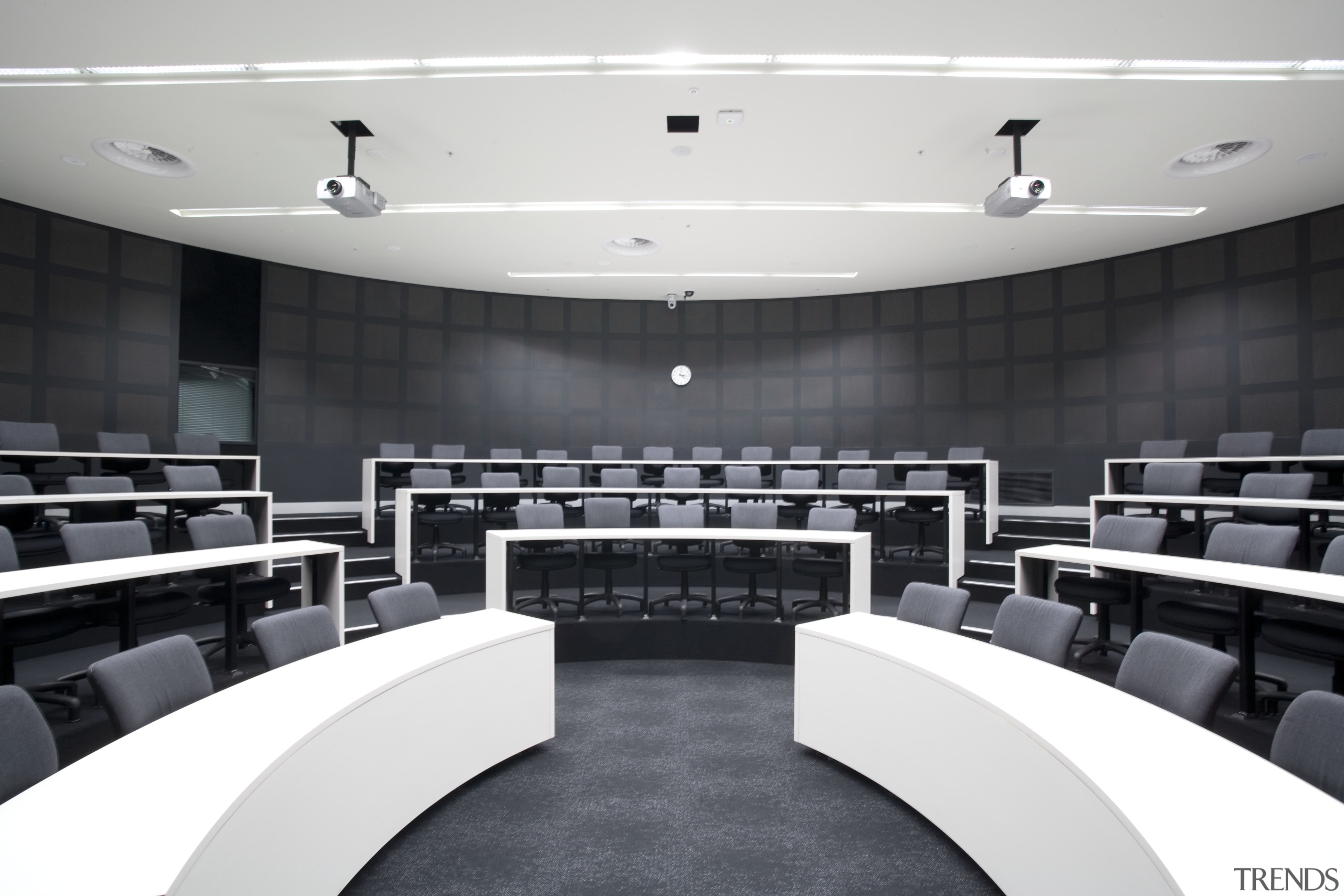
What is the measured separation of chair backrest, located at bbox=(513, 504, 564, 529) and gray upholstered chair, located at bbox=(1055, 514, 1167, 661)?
372cm

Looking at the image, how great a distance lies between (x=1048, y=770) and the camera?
1.77 metres

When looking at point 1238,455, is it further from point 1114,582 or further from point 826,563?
point 826,563

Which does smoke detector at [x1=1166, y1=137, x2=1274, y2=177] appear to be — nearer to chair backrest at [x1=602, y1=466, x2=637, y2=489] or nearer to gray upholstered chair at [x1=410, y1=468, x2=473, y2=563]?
chair backrest at [x1=602, y1=466, x2=637, y2=489]

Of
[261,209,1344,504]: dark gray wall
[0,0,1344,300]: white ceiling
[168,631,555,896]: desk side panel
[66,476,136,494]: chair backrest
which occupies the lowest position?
[168,631,555,896]: desk side panel

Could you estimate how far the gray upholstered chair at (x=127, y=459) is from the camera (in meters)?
6.18

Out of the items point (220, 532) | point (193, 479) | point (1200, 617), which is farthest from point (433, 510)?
point (1200, 617)

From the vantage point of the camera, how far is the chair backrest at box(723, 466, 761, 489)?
698 centimetres

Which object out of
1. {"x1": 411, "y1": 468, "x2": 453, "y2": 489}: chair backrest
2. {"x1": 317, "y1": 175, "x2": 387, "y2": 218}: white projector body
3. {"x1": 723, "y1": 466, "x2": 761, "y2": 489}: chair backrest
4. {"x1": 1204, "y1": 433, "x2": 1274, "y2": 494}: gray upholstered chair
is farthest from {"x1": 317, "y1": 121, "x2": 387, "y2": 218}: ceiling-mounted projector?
{"x1": 1204, "y1": 433, "x2": 1274, "y2": 494}: gray upholstered chair

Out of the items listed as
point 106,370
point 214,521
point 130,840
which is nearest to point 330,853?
point 130,840

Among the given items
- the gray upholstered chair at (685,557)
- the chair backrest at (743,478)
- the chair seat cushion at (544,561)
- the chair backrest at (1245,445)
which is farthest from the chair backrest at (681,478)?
the chair backrest at (1245,445)

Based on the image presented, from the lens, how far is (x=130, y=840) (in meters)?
1.24

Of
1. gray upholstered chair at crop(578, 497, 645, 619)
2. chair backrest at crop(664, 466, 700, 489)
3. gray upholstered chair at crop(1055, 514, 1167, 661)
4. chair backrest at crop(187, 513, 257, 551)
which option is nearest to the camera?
gray upholstered chair at crop(1055, 514, 1167, 661)

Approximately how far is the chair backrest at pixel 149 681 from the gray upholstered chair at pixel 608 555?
3.00 m

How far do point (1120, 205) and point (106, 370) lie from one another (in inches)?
440
